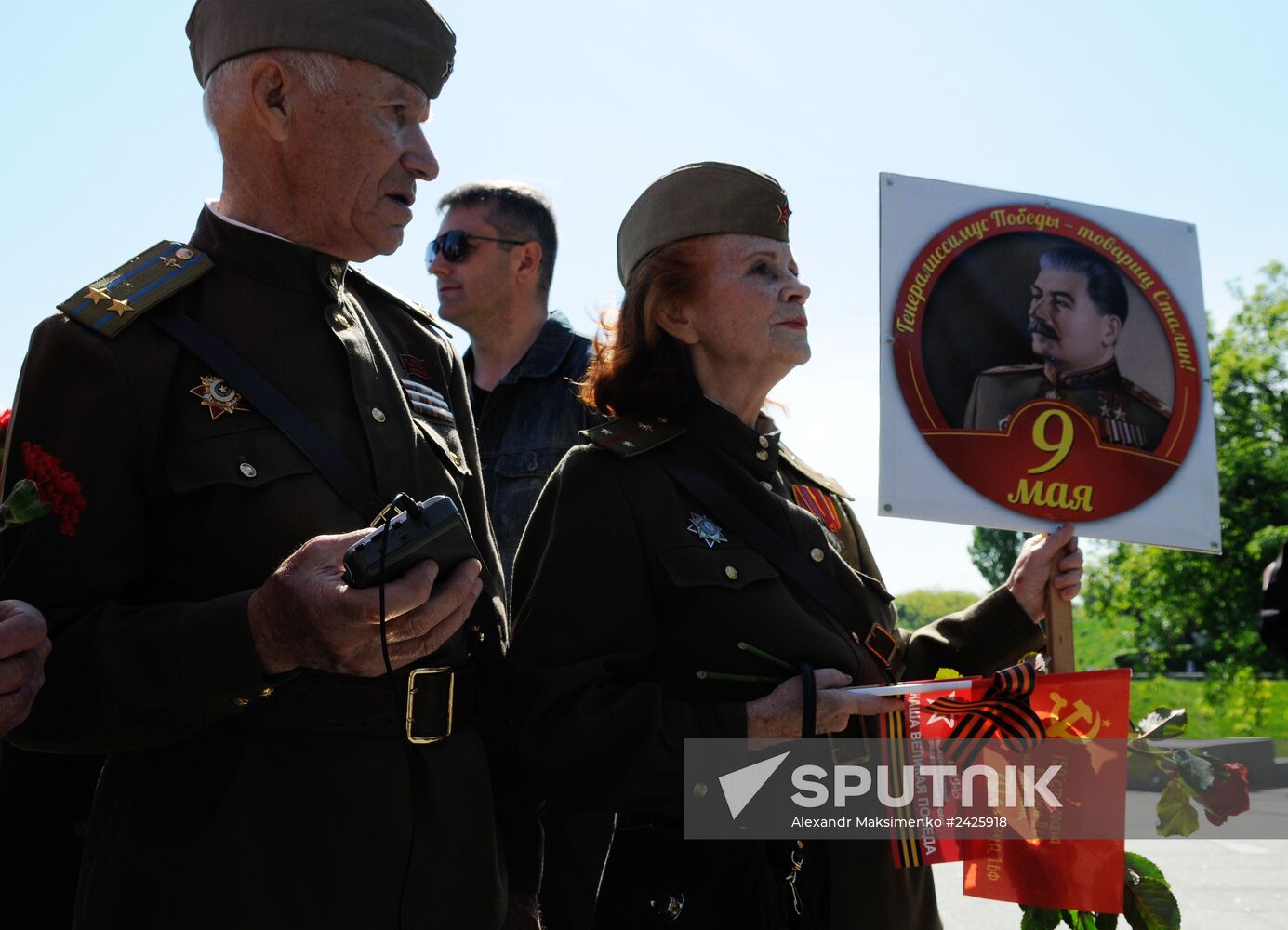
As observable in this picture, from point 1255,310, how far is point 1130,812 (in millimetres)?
27940

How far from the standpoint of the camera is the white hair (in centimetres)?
244

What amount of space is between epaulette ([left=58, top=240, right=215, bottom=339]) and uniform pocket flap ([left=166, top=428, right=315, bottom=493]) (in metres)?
0.23

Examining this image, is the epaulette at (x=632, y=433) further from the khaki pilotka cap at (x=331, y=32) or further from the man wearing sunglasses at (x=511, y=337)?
the man wearing sunglasses at (x=511, y=337)

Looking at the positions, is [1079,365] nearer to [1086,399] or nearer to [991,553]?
[1086,399]

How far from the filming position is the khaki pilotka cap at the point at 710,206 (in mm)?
3254

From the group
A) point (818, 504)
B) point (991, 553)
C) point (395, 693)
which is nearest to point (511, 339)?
point (818, 504)

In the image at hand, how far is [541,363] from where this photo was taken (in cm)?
457

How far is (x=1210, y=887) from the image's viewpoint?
8.30 metres

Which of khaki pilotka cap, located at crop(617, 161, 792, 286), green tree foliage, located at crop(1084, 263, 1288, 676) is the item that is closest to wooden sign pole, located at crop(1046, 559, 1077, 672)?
khaki pilotka cap, located at crop(617, 161, 792, 286)

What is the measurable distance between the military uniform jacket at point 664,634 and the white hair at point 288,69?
0.93m

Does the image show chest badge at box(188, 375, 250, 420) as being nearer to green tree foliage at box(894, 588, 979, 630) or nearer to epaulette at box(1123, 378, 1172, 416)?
epaulette at box(1123, 378, 1172, 416)

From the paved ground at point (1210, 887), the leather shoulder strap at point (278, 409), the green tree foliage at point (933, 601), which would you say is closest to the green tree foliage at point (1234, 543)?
the paved ground at point (1210, 887)

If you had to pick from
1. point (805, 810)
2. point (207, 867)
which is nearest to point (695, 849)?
point (805, 810)

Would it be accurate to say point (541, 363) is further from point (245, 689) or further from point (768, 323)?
point (245, 689)
